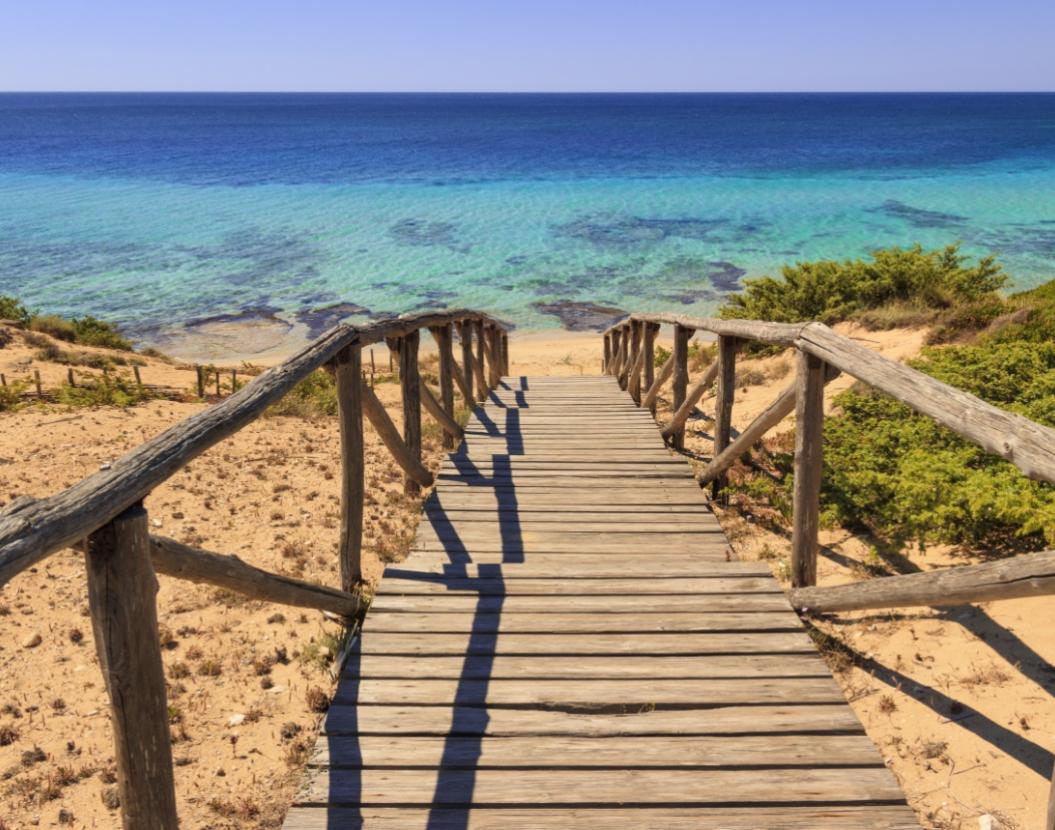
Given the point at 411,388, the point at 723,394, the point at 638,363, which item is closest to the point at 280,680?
the point at 411,388

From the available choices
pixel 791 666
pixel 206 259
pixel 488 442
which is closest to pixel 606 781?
pixel 791 666

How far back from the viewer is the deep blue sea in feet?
88.0

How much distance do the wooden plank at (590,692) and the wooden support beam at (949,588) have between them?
0.47 m

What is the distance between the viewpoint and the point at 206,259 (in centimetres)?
3184

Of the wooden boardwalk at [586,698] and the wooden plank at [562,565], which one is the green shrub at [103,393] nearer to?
the wooden boardwalk at [586,698]

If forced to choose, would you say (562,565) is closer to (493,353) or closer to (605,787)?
(605,787)

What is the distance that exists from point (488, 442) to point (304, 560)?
7.05 ft

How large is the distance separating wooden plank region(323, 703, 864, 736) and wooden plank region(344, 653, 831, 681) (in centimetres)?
23

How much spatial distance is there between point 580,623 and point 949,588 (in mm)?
1605

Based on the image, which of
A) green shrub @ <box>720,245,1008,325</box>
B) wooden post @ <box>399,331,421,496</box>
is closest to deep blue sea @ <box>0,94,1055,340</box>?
green shrub @ <box>720,245,1008,325</box>

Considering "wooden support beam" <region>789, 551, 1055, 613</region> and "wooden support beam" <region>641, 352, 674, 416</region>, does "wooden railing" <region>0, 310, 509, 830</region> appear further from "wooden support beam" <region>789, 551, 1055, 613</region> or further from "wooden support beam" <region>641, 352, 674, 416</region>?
"wooden support beam" <region>641, 352, 674, 416</region>

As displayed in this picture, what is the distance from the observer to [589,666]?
3348 mm

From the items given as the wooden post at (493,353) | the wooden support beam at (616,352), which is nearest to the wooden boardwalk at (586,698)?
the wooden post at (493,353)

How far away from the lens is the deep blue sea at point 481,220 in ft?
88.0
